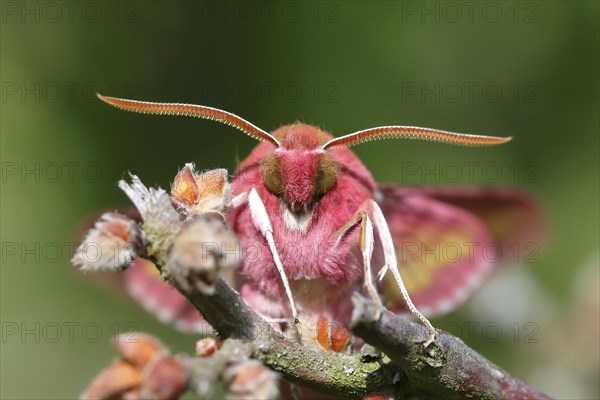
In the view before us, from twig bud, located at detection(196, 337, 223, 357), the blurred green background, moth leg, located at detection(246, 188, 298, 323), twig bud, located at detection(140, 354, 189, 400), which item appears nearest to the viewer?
twig bud, located at detection(140, 354, 189, 400)

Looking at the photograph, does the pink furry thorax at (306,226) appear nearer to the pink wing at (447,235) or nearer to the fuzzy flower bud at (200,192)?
the fuzzy flower bud at (200,192)

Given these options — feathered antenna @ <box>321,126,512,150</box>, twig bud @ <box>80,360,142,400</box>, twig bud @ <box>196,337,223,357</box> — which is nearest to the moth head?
feathered antenna @ <box>321,126,512,150</box>

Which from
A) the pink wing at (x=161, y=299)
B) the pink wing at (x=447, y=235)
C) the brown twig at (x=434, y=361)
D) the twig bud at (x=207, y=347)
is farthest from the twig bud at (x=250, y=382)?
the pink wing at (x=161, y=299)

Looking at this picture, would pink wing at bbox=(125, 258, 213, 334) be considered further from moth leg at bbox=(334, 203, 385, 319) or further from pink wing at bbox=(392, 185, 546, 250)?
moth leg at bbox=(334, 203, 385, 319)

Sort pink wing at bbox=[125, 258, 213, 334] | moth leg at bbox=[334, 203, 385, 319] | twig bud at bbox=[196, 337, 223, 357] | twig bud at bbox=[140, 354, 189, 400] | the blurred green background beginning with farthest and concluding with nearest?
1. the blurred green background
2. pink wing at bbox=[125, 258, 213, 334]
3. moth leg at bbox=[334, 203, 385, 319]
4. twig bud at bbox=[196, 337, 223, 357]
5. twig bud at bbox=[140, 354, 189, 400]

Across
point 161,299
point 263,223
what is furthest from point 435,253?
point 263,223

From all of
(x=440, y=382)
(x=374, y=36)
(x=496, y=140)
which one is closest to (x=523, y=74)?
(x=374, y=36)

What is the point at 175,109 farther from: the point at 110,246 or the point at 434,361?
the point at 434,361
